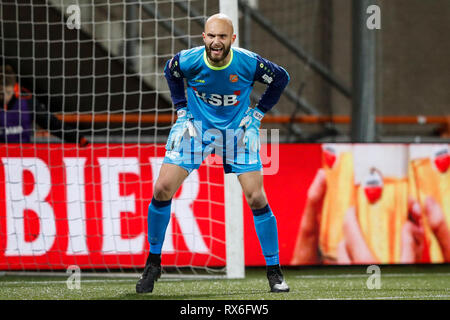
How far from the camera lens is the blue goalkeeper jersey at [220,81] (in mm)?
5402

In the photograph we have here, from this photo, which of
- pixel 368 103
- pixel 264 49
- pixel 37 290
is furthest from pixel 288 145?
pixel 264 49

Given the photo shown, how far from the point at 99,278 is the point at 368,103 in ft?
9.70

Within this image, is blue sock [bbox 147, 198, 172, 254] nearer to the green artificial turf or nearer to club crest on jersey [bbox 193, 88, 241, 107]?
the green artificial turf

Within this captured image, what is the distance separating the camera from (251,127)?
5578 millimetres

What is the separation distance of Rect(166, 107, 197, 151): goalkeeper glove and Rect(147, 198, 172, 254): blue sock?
1.19 ft

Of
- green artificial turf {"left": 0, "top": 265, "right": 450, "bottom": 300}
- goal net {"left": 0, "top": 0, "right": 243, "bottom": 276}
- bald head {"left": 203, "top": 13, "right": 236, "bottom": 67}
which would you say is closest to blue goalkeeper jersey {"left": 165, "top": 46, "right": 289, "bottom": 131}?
bald head {"left": 203, "top": 13, "right": 236, "bottom": 67}

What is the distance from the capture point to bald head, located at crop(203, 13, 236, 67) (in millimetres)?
5203

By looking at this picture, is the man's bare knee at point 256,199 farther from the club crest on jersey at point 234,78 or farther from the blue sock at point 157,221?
the club crest on jersey at point 234,78

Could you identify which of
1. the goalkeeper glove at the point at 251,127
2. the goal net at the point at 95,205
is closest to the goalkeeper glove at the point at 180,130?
the goalkeeper glove at the point at 251,127

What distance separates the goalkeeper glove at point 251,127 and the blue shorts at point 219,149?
1.1 inches

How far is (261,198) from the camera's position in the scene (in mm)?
5441

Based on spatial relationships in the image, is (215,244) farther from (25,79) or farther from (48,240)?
(25,79)

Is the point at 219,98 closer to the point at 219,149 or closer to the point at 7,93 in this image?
the point at 219,149

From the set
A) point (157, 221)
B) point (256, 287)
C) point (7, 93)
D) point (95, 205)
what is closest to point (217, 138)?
point (157, 221)
